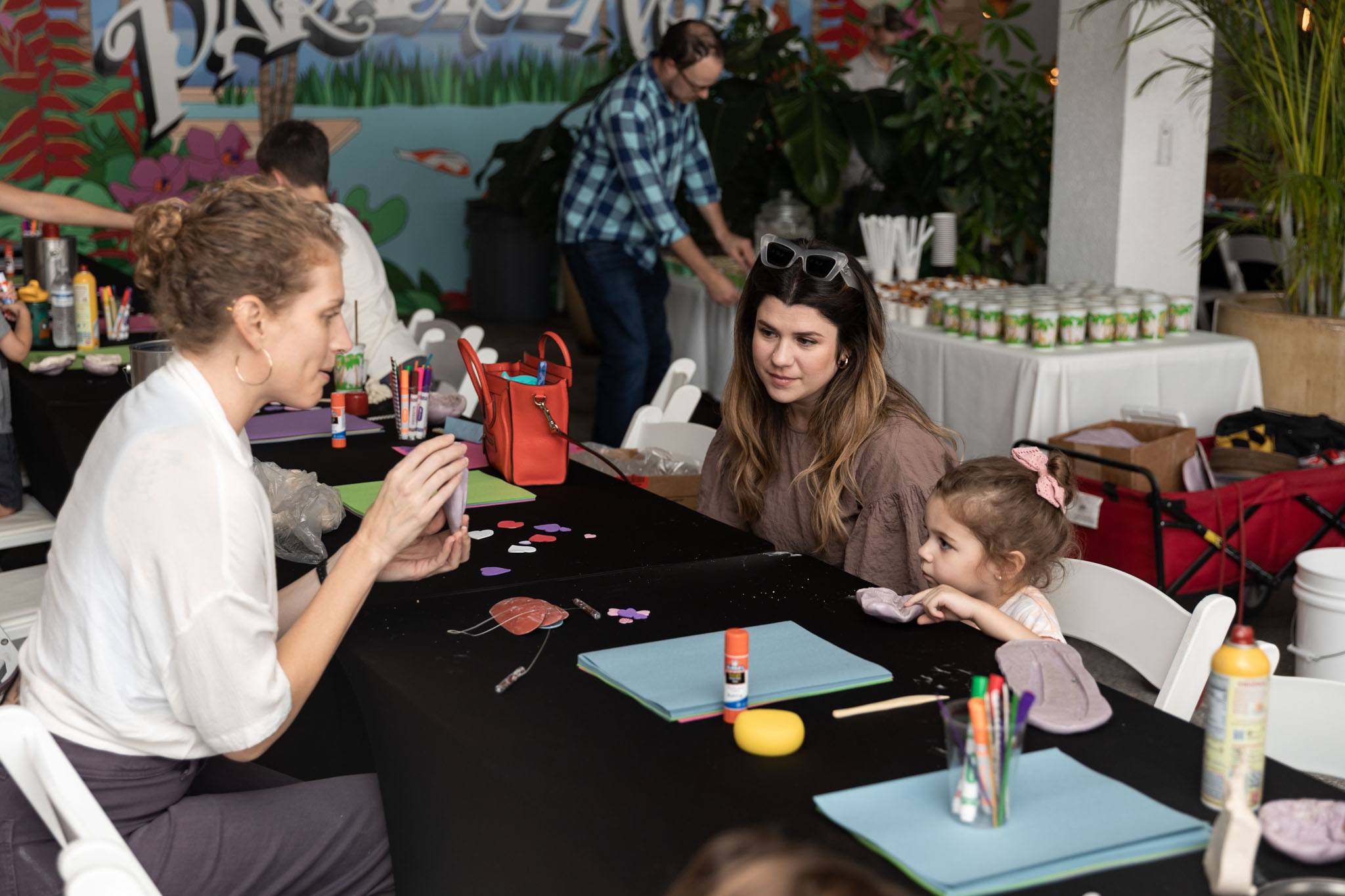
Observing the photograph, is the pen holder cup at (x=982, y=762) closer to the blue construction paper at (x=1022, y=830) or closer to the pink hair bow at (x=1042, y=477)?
the blue construction paper at (x=1022, y=830)

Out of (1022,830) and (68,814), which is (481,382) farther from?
(1022,830)

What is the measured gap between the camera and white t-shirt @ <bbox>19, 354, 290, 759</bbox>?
5.12ft

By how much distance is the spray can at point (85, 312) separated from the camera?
169 inches

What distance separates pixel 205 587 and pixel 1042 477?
135cm

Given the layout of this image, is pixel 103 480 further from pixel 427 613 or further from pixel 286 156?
pixel 286 156

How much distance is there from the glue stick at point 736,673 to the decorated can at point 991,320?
3.17 meters

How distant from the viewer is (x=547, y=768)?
1.51m

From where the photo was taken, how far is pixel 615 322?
18.0 ft

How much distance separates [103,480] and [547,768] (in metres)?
0.62

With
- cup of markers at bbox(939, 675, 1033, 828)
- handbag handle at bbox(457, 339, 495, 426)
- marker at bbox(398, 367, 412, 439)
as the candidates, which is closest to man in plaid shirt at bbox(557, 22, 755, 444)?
marker at bbox(398, 367, 412, 439)

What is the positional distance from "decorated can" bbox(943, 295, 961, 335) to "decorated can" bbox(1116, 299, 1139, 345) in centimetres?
52

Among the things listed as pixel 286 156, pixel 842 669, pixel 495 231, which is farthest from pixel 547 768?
pixel 495 231

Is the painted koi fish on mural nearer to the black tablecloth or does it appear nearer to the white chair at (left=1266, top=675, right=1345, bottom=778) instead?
the black tablecloth

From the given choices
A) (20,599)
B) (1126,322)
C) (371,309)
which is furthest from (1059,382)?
(20,599)
